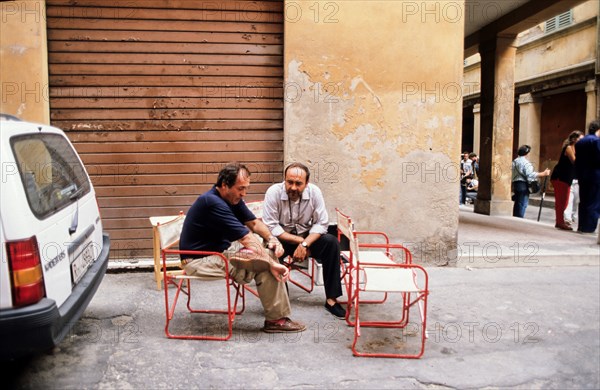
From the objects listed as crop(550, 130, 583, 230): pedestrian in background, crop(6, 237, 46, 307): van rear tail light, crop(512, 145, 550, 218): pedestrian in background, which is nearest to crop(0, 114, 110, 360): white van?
crop(6, 237, 46, 307): van rear tail light

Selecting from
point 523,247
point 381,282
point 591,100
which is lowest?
point 523,247

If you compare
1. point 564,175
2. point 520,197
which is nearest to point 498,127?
point 520,197

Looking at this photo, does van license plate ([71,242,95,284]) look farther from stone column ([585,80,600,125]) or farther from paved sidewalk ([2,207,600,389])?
stone column ([585,80,600,125])

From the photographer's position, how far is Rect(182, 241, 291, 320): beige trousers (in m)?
3.88

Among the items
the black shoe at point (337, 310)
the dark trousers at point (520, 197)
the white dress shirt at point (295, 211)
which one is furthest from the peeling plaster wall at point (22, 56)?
the dark trousers at point (520, 197)

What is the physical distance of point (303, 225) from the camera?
473 cm

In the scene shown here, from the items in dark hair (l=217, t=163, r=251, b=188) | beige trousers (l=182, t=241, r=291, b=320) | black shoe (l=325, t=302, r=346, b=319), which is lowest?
black shoe (l=325, t=302, r=346, b=319)

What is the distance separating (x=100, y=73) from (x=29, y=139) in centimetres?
287

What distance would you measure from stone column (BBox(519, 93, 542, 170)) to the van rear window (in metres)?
16.3

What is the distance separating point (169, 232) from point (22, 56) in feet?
9.50

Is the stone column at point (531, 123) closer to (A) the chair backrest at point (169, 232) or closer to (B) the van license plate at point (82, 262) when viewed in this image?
(A) the chair backrest at point (169, 232)

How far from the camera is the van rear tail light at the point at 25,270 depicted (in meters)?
2.65

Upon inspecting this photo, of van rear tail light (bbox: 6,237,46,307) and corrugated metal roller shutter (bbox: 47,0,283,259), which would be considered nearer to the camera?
van rear tail light (bbox: 6,237,46,307)

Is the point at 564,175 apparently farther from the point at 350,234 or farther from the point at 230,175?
the point at 230,175
